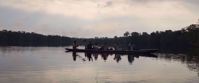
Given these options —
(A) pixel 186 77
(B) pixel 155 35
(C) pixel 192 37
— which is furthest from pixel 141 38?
(A) pixel 186 77

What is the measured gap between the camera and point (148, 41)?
468 feet

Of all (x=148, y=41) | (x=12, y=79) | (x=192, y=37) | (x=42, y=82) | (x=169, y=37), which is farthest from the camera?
(x=148, y=41)

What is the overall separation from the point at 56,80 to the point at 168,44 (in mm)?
102669

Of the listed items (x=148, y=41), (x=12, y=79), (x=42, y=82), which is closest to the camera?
(x=42, y=82)

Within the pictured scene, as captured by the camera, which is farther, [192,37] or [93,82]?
[192,37]

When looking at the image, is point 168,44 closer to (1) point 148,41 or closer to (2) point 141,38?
(1) point 148,41

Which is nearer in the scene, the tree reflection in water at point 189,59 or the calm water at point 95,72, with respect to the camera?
the calm water at point 95,72

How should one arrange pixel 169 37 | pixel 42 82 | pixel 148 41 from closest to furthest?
1. pixel 42 82
2. pixel 169 37
3. pixel 148 41

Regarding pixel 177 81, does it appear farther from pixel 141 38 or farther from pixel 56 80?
pixel 141 38

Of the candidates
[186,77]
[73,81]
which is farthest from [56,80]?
[186,77]

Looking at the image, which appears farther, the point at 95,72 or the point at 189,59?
the point at 189,59

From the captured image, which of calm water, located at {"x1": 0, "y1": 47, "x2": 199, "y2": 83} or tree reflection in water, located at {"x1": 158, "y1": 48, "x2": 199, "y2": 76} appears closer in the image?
calm water, located at {"x1": 0, "y1": 47, "x2": 199, "y2": 83}

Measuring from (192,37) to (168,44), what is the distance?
2591 centimetres

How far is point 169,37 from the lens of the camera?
432 ft
